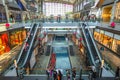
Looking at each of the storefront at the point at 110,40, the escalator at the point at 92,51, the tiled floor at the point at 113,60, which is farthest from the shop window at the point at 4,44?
the storefront at the point at 110,40

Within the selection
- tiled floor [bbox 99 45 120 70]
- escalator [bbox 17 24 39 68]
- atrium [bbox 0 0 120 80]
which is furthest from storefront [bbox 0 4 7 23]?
tiled floor [bbox 99 45 120 70]

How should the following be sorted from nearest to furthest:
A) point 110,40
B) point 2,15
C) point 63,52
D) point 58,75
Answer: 1. point 58,75
2. point 2,15
3. point 110,40
4. point 63,52

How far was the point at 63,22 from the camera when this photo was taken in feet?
78.0

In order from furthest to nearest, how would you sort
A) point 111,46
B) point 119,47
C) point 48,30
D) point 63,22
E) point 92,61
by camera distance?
point 48,30
point 63,22
point 111,46
point 119,47
point 92,61

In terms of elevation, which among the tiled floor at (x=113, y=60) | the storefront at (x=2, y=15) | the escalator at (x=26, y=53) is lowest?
the tiled floor at (x=113, y=60)

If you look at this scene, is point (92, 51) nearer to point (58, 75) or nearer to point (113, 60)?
point (113, 60)

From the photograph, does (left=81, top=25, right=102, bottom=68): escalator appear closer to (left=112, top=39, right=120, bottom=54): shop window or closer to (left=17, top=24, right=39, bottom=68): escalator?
(left=112, top=39, right=120, bottom=54): shop window

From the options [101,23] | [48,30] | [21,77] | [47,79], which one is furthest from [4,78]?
[48,30]

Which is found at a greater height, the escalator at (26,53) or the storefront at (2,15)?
the storefront at (2,15)

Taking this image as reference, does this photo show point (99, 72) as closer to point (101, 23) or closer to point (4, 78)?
point (4, 78)

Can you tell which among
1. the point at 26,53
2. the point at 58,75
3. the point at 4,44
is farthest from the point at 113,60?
the point at 4,44

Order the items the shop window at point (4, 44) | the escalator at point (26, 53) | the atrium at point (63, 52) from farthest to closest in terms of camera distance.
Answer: the shop window at point (4, 44), the escalator at point (26, 53), the atrium at point (63, 52)

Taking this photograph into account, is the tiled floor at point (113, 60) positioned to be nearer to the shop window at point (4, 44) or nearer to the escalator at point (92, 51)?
the escalator at point (92, 51)

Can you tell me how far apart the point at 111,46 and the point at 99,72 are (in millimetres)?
9653
